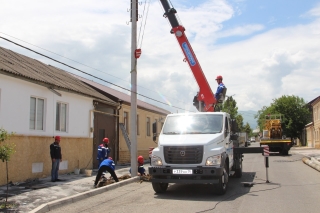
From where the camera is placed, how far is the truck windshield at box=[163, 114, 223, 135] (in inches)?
422

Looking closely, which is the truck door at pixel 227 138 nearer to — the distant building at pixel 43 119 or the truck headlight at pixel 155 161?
the truck headlight at pixel 155 161

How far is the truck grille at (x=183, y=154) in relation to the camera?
32.0 ft

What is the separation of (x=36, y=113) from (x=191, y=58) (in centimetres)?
656

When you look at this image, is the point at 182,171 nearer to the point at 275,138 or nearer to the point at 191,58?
the point at 191,58

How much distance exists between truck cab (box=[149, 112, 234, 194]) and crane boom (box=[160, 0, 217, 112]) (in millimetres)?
3552

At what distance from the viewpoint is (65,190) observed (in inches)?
424

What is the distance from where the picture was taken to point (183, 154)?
9.84 meters

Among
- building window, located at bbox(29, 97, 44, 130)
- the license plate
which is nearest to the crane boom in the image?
the license plate

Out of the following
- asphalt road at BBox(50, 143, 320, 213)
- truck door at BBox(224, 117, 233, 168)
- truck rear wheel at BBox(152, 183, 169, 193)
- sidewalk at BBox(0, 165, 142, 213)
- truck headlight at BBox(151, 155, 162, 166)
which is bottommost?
asphalt road at BBox(50, 143, 320, 213)

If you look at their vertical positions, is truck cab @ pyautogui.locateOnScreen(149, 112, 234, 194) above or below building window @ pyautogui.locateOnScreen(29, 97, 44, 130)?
below

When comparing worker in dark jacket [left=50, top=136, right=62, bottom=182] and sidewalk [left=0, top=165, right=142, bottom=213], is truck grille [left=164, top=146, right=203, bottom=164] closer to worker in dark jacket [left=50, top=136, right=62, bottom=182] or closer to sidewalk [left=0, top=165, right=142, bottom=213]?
sidewalk [left=0, top=165, right=142, bottom=213]

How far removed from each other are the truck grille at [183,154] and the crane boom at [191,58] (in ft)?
14.9

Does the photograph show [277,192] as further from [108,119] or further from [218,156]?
[108,119]

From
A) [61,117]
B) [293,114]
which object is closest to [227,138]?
[61,117]
